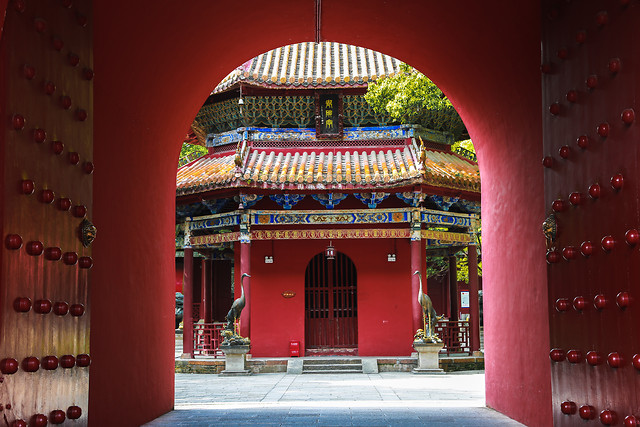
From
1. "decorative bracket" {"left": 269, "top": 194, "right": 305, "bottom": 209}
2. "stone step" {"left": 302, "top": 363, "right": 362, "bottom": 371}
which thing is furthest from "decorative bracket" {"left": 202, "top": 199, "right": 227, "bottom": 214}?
"stone step" {"left": 302, "top": 363, "right": 362, "bottom": 371}

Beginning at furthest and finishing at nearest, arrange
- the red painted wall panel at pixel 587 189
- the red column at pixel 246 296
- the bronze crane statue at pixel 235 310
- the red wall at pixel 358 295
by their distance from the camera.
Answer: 1. the red wall at pixel 358 295
2. the red column at pixel 246 296
3. the bronze crane statue at pixel 235 310
4. the red painted wall panel at pixel 587 189

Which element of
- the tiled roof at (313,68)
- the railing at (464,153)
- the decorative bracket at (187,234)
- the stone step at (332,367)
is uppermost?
the tiled roof at (313,68)

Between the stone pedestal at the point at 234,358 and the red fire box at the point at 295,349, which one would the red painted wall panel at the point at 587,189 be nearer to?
the stone pedestal at the point at 234,358

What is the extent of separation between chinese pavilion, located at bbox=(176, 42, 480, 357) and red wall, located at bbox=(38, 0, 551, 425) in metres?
7.24

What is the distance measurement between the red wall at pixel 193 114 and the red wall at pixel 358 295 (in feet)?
26.5

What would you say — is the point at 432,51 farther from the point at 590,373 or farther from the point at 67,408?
the point at 67,408

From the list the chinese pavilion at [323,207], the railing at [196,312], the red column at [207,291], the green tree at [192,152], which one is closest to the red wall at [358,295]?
the chinese pavilion at [323,207]

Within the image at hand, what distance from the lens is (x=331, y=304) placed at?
15.2m

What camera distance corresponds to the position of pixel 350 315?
1525 cm

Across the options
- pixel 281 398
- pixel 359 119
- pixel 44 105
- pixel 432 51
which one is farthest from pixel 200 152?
pixel 44 105

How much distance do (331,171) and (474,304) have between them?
4017 millimetres

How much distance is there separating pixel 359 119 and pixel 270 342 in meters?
4.97

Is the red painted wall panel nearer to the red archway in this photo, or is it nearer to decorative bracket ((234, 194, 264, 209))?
the red archway

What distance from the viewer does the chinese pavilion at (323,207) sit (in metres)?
14.3
